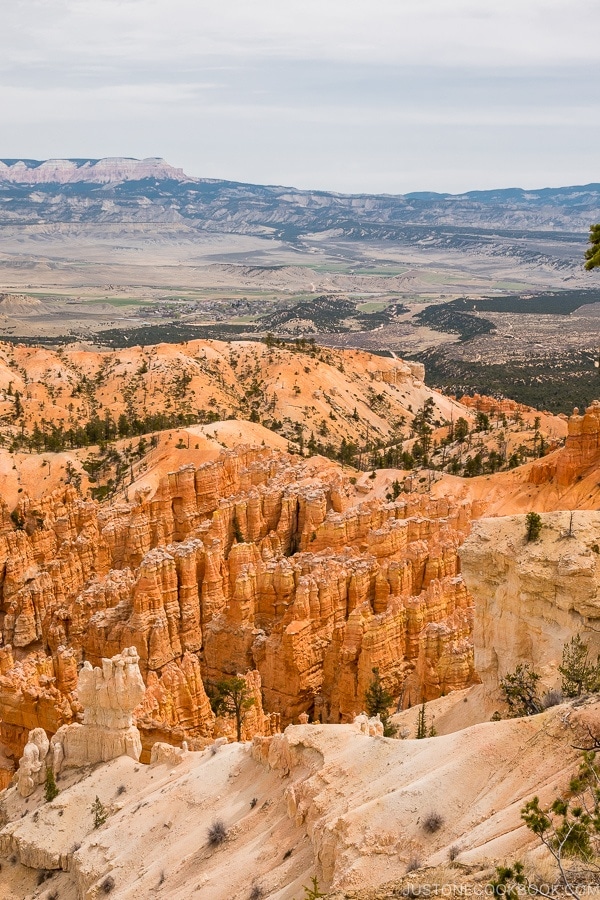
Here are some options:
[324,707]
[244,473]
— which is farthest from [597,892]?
[244,473]

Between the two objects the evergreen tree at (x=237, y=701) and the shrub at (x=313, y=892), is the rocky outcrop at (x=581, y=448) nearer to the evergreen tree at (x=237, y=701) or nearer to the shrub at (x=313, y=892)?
the evergreen tree at (x=237, y=701)

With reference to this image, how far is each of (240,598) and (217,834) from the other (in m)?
20.8

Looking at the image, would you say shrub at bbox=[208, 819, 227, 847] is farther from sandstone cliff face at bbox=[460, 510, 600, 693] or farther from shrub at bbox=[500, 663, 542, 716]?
sandstone cliff face at bbox=[460, 510, 600, 693]

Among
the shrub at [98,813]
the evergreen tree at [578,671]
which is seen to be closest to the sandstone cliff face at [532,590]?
the evergreen tree at [578,671]

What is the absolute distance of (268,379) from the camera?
10762cm

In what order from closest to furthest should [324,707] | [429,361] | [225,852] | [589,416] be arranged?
1. [225,852]
2. [324,707]
3. [589,416]
4. [429,361]

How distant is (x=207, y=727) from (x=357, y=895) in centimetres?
2019

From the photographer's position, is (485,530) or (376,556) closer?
(485,530)

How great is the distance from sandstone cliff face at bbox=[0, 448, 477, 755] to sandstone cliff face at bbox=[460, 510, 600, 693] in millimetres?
6434

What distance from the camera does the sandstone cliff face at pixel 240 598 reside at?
3391cm

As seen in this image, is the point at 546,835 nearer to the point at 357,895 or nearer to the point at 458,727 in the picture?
the point at 357,895

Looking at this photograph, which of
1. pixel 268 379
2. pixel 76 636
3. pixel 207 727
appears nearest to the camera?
pixel 207 727

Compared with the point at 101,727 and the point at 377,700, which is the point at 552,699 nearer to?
the point at 377,700

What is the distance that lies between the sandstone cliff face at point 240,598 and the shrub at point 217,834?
8380 millimetres
